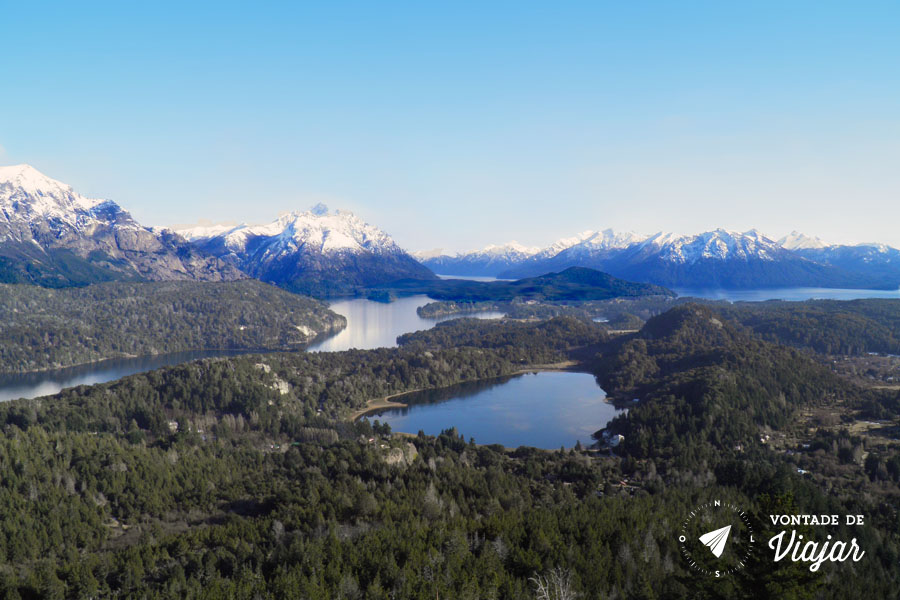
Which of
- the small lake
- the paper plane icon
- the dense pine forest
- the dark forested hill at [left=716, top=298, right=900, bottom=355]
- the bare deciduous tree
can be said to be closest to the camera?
the bare deciduous tree

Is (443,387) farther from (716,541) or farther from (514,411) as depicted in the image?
(716,541)

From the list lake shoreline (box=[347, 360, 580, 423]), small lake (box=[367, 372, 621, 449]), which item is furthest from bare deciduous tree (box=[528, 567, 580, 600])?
lake shoreline (box=[347, 360, 580, 423])

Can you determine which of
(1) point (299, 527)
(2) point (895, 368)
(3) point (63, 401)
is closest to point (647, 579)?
→ (1) point (299, 527)

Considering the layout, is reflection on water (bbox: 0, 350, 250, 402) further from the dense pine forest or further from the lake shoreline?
the lake shoreline

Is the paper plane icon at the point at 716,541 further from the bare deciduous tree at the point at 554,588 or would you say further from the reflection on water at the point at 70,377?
the reflection on water at the point at 70,377

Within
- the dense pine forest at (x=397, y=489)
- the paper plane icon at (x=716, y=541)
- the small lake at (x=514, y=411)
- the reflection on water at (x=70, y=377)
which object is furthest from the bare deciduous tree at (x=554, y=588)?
the reflection on water at (x=70, y=377)

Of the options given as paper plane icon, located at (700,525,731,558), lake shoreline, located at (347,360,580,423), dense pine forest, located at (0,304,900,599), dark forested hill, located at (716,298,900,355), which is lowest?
lake shoreline, located at (347,360,580,423)
